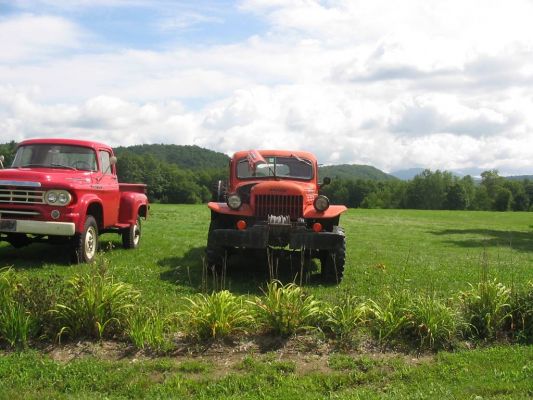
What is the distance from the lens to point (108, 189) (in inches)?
446

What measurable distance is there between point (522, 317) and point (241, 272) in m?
5.12

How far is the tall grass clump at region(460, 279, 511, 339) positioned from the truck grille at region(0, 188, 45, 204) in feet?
22.1

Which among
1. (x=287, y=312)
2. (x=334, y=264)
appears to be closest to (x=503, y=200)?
(x=334, y=264)

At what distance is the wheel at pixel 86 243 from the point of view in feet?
32.3

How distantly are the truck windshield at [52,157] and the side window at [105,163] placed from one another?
44cm

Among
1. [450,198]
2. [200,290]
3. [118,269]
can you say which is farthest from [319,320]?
[450,198]

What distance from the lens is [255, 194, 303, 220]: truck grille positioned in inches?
372

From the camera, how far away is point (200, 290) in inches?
323

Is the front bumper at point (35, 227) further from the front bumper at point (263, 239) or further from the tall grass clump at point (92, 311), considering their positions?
the tall grass clump at point (92, 311)

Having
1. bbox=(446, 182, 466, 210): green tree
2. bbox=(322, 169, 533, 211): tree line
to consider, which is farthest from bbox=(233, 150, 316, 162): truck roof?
bbox=(446, 182, 466, 210): green tree

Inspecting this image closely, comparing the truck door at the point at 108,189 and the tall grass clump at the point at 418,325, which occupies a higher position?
the truck door at the point at 108,189

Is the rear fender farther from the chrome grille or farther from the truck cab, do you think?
the chrome grille

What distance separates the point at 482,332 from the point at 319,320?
1.67 m

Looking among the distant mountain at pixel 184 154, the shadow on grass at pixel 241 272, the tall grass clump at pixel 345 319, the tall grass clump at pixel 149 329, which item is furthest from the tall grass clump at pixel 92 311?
the distant mountain at pixel 184 154
